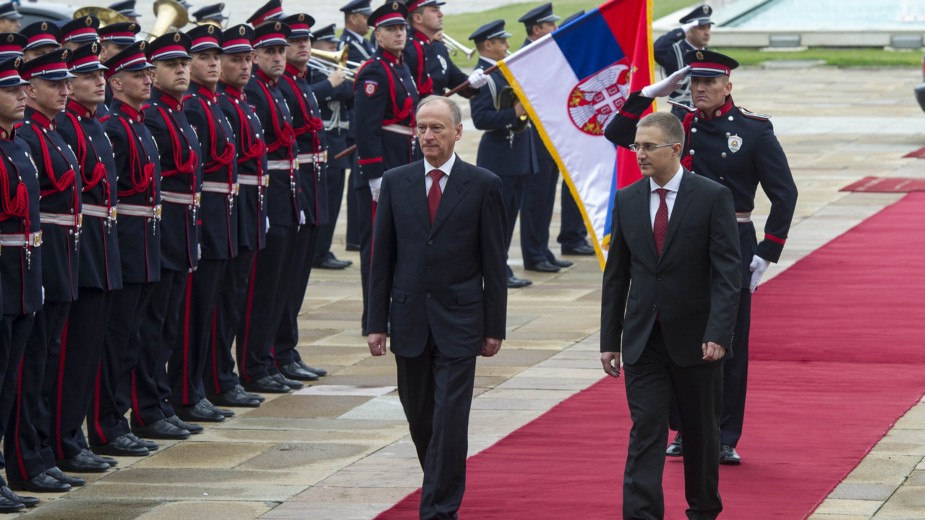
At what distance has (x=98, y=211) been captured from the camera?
8.91 meters

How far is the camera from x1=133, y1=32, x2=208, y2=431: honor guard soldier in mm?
9617

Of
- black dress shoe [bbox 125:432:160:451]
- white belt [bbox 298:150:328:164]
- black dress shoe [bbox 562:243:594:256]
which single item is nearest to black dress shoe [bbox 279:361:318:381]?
white belt [bbox 298:150:328:164]

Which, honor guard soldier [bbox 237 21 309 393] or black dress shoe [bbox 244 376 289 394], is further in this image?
black dress shoe [bbox 244 376 289 394]

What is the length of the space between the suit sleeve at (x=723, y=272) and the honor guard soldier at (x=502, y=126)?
6.64 meters

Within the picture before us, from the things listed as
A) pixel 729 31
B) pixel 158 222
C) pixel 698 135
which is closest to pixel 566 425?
pixel 698 135

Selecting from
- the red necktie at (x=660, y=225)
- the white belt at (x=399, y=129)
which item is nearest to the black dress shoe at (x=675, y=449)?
the red necktie at (x=660, y=225)

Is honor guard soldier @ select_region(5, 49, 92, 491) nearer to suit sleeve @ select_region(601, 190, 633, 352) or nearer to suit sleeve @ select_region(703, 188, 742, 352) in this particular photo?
suit sleeve @ select_region(601, 190, 633, 352)

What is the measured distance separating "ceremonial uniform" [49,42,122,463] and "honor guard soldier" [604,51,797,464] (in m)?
2.67

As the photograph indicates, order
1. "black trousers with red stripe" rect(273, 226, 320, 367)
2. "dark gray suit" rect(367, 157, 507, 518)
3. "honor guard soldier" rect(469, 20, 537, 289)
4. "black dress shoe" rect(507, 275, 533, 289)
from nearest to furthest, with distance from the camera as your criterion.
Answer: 1. "dark gray suit" rect(367, 157, 507, 518)
2. "black trousers with red stripe" rect(273, 226, 320, 367)
3. "honor guard soldier" rect(469, 20, 537, 289)
4. "black dress shoe" rect(507, 275, 533, 289)

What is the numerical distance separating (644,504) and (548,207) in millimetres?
8204

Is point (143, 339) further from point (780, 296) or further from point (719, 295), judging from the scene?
point (780, 296)

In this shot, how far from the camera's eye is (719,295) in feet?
24.6

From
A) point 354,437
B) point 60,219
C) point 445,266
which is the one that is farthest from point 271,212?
point 445,266

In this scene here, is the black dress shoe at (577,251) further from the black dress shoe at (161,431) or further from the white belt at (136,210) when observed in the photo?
the white belt at (136,210)
